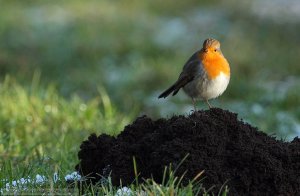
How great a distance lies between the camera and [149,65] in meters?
11.4

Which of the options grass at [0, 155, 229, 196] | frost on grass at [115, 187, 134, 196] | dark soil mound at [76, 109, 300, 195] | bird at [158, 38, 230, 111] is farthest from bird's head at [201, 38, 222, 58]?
frost on grass at [115, 187, 134, 196]

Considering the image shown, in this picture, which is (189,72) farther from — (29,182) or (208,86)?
(29,182)

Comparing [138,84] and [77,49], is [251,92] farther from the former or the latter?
[77,49]

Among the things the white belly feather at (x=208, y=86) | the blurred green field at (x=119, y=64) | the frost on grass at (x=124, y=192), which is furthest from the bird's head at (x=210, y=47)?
the frost on grass at (x=124, y=192)

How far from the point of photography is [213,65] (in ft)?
19.3

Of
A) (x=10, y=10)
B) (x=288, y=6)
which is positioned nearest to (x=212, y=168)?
(x=10, y=10)

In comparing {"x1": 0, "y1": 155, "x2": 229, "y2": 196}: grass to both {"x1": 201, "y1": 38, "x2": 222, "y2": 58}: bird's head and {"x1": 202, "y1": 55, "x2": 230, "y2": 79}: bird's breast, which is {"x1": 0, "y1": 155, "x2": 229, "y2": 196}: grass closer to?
{"x1": 202, "y1": 55, "x2": 230, "y2": 79}: bird's breast

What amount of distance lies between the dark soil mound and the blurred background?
68.0 inches

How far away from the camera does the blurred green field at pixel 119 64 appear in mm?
7719

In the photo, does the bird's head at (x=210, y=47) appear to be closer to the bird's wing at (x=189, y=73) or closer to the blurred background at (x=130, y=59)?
the bird's wing at (x=189, y=73)

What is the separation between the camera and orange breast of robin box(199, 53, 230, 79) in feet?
19.2

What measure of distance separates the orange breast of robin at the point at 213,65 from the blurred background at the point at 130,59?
174cm

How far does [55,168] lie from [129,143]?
2.54 feet

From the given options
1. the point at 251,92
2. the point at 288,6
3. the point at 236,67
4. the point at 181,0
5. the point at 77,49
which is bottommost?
the point at 251,92
